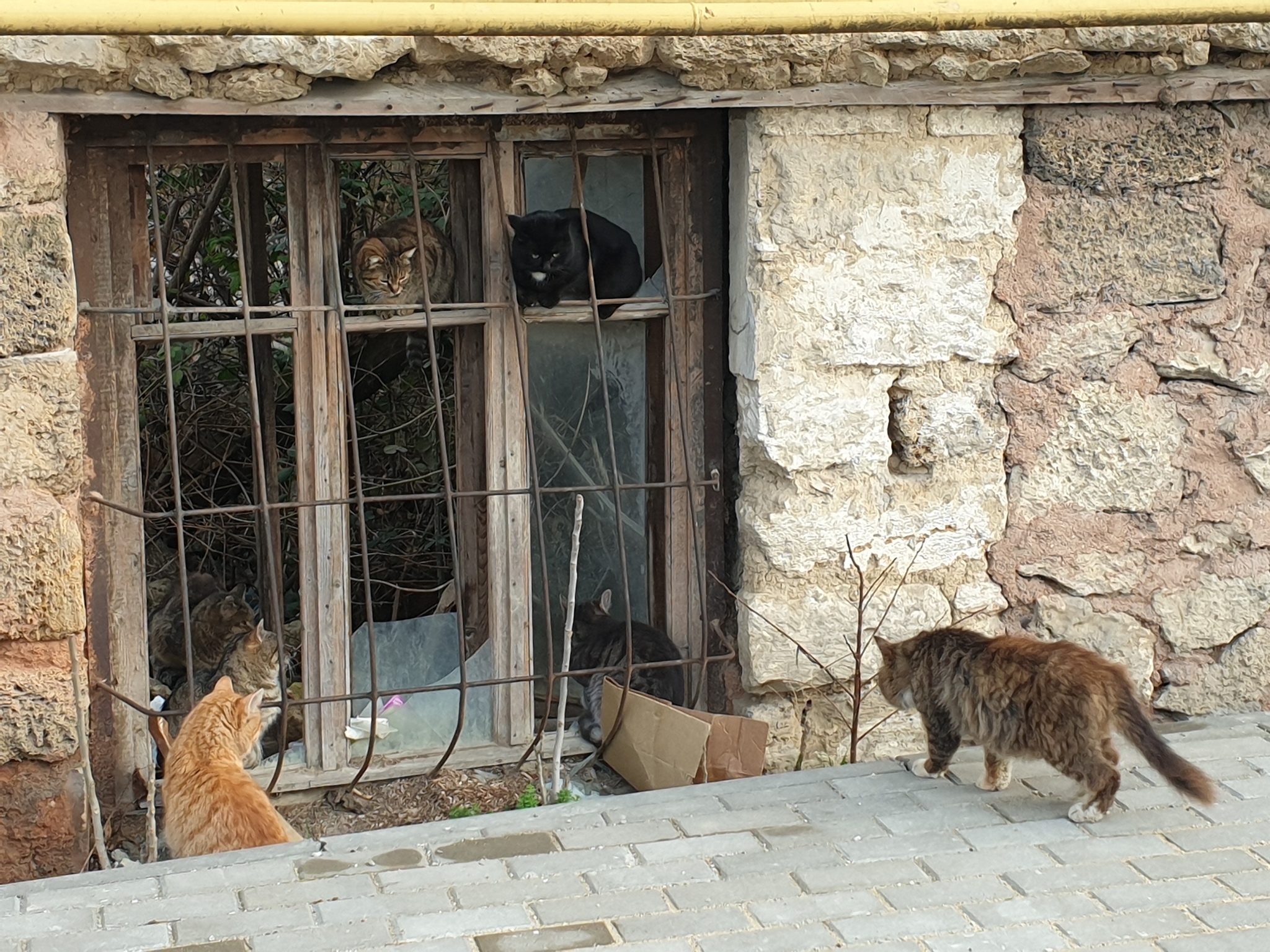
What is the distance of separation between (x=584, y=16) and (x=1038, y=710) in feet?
7.12

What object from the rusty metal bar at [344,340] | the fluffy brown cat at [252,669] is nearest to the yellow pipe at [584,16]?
the rusty metal bar at [344,340]

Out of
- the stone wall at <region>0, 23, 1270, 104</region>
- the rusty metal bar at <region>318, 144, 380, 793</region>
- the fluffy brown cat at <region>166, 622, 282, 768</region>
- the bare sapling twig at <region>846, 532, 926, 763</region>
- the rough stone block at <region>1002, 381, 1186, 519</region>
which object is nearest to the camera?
the stone wall at <region>0, 23, 1270, 104</region>

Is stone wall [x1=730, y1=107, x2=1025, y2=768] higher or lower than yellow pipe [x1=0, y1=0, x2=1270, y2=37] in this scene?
lower

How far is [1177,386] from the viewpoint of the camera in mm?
4340

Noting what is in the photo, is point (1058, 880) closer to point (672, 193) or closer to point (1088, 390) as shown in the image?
point (1088, 390)

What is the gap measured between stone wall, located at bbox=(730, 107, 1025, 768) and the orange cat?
1.50 metres

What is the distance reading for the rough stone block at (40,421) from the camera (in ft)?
11.4

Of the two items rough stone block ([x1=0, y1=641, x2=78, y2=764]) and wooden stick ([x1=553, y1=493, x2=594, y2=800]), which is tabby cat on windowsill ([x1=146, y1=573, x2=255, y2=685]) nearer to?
rough stone block ([x1=0, y1=641, x2=78, y2=764])

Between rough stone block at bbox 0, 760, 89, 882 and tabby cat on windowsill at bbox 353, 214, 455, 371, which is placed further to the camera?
tabby cat on windowsill at bbox 353, 214, 455, 371

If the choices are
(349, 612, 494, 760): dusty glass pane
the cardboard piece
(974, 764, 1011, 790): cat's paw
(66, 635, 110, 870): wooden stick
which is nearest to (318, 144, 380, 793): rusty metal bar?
(349, 612, 494, 760): dusty glass pane

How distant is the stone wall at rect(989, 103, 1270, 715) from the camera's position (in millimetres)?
4188

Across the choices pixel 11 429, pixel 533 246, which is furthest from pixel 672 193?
pixel 11 429

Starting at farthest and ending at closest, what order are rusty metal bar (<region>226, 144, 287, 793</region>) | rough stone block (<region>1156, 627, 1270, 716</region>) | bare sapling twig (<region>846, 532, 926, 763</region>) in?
rough stone block (<region>1156, 627, 1270, 716</region>) < bare sapling twig (<region>846, 532, 926, 763</region>) < rusty metal bar (<region>226, 144, 287, 793</region>)

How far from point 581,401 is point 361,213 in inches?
92.1
